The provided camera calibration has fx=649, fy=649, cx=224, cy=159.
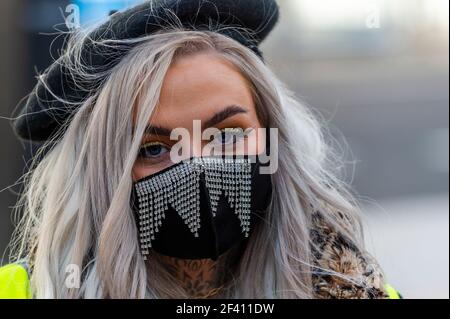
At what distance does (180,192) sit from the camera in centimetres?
158

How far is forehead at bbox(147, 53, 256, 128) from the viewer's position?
5.06 ft

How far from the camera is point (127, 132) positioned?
1.57 metres

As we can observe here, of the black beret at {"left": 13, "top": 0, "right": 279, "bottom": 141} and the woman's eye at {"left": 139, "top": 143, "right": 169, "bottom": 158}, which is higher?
the black beret at {"left": 13, "top": 0, "right": 279, "bottom": 141}

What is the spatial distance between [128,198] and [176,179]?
0.12m

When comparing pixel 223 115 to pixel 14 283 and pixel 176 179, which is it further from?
pixel 14 283

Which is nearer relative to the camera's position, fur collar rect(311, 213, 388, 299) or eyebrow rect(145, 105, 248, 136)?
eyebrow rect(145, 105, 248, 136)

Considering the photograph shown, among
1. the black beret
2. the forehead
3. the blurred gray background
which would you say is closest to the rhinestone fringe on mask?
the forehead

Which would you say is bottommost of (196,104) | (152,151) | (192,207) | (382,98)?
(192,207)

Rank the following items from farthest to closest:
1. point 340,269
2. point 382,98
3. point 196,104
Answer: point 382,98 < point 340,269 < point 196,104

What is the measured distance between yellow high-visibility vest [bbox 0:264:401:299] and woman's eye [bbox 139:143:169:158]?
0.41m

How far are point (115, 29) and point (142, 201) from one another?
43 centimetres

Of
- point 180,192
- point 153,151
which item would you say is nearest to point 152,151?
point 153,151

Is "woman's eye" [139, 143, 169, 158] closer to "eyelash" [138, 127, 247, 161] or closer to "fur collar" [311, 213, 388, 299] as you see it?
"eyelash" [138, 127, 247, 161]
